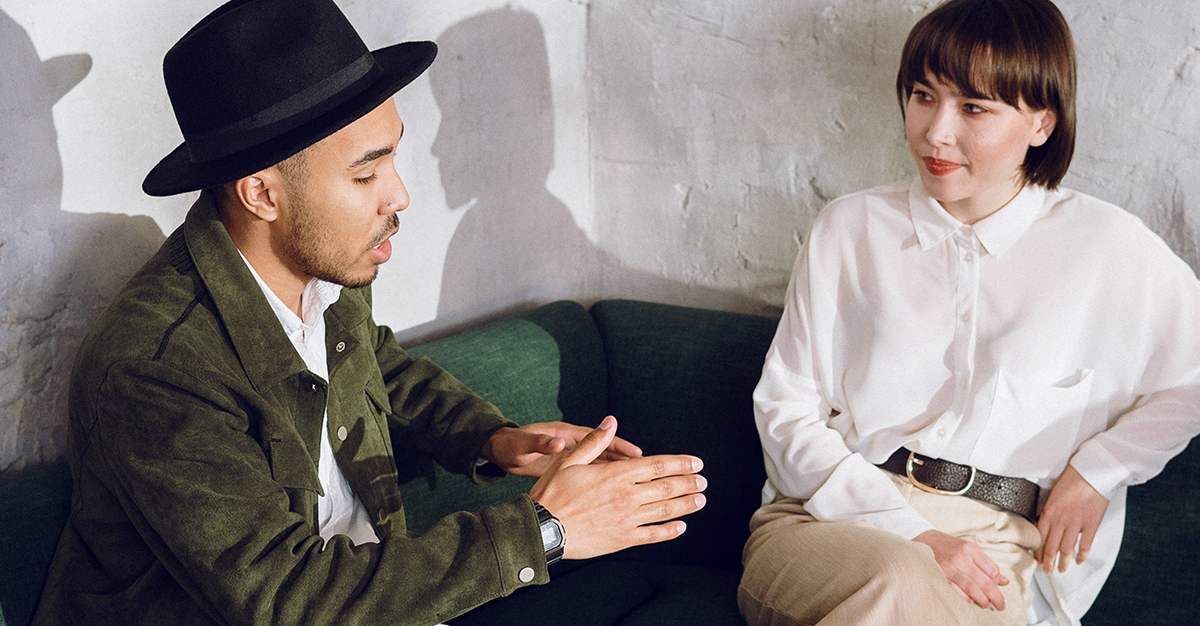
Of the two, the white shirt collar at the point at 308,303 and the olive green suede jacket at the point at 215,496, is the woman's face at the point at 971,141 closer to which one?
the olive green suede jacket at the point at 215,496

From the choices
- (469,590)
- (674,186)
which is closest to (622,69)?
(674,186)

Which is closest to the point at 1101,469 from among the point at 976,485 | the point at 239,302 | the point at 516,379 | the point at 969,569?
the point at 976,485

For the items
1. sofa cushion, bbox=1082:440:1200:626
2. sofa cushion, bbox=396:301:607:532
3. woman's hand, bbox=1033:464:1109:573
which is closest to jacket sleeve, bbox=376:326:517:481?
sofa cushion, bbox=396:301:607:532

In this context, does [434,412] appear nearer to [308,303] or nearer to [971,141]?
[308,303]

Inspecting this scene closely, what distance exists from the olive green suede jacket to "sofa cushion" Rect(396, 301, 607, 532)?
1.50 feet

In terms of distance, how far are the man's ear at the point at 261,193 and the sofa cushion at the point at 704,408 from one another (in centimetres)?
103

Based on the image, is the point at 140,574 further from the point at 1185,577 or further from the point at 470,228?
the point at 1185,577

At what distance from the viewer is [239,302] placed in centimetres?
134

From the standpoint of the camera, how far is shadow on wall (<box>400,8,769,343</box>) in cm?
220

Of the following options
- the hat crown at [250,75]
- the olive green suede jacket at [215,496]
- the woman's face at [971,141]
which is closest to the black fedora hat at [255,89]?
the hat crown at [250,75]

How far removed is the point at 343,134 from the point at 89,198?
0.53 meters

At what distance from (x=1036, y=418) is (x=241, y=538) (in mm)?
1330

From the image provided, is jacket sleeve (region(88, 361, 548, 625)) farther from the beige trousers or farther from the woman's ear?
the woman's ear

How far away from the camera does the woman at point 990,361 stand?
1.57m
